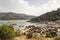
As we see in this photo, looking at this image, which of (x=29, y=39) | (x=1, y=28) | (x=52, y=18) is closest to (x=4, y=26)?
(x=1, y=28)

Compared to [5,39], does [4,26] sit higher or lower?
higher

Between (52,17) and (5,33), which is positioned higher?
(52,17)

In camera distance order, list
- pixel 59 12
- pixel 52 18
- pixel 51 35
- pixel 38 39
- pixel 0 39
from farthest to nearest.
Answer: pixel 59 12, pixel 52 18, pixel 51 35, pixel 38 39, pixel 0 39

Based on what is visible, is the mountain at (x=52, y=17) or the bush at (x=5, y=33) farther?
the mountain at (x=52, y=17)

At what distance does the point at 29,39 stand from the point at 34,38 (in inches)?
41.9

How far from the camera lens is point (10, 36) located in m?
19.3

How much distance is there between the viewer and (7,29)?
19.4m

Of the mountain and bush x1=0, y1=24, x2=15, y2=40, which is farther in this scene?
the mountain

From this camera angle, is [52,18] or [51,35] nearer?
[51,35]

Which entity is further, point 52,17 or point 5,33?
point 52,17

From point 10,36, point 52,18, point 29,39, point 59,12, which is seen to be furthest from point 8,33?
point 59,12

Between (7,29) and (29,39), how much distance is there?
467cm

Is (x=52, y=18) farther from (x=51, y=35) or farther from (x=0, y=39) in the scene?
(x=0, y=39)

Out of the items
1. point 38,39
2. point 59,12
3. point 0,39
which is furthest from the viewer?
point 59,12
